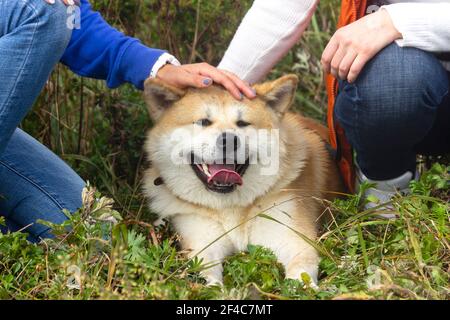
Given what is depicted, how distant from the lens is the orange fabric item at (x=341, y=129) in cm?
285

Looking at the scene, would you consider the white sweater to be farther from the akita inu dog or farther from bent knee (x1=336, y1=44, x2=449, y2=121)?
bent knee (x1=336, y1=44, x2=449, y2=121)

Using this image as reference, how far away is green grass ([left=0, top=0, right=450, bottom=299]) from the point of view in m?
2.24

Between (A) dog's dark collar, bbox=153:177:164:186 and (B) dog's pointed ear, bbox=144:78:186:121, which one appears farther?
(A) dog's dark collar, bbox=153:177:164:186

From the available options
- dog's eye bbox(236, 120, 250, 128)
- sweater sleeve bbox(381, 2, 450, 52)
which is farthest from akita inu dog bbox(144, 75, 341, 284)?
sweater sleeve bbox(381, 2, 450, 52)

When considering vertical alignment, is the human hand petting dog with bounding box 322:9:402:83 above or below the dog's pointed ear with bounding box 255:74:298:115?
above

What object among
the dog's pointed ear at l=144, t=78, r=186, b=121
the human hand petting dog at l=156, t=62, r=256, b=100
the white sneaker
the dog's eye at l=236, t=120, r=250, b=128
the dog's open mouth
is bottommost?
the white sneaker

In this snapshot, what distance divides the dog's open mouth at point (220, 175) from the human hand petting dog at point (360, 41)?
1.79 ft

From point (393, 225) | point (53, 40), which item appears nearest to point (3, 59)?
point (53, 40)

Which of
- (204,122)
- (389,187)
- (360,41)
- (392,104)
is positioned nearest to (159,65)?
(204,122)

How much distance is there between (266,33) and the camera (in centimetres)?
298

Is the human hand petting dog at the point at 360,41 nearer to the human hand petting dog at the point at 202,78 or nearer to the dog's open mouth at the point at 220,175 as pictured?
the human hand petting dog at the point at 202,78

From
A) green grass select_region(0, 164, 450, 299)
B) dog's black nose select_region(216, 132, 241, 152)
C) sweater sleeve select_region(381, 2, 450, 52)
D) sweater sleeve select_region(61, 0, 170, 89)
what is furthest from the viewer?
sweater sleeve select_region(61, 0, 170, 89)

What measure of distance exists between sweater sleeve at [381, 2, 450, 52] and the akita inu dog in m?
0.53

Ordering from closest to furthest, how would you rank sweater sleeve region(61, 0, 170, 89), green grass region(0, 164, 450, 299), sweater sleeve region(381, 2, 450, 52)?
green grass region(0, 164, 450, 299), sweater sleeve region(381, 2, 450, 52), sweater sleeve region(61, 0, 170, 89)
